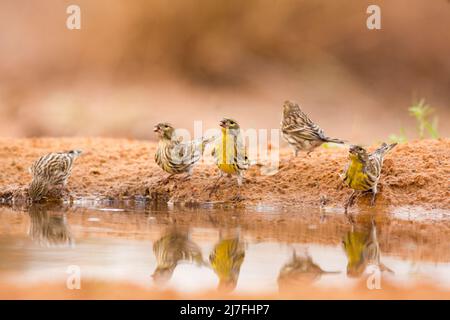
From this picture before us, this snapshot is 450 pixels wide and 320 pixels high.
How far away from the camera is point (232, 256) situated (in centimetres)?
605

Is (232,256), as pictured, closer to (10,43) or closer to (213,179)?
(213,179)

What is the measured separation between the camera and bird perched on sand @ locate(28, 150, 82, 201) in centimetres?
899

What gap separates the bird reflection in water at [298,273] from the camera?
517 cm

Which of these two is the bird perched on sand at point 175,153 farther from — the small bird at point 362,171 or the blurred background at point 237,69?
the blurred background at point 237,69

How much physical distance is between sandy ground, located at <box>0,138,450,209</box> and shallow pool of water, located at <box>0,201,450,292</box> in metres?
0.29

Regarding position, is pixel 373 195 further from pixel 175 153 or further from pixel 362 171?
pixel 175 153

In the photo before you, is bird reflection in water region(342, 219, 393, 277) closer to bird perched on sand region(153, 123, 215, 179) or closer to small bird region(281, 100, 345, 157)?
small bird region(281, 100, 345, 157)

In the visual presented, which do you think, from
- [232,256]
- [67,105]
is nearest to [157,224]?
[232,256]

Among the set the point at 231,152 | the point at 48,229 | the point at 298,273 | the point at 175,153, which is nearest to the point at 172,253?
the point at 298,273

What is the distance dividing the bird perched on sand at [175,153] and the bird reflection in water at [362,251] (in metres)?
2.24

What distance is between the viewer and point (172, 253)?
6.14 m

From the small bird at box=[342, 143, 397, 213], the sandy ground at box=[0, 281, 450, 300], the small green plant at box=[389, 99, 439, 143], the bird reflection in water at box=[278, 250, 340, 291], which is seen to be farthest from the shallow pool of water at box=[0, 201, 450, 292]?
the small green plant at box=[389, 99, 439, 143]
